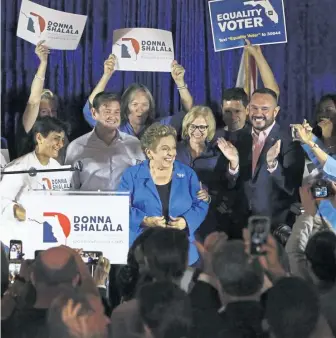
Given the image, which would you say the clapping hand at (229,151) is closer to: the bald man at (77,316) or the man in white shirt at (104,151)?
the man in white shirt at (104,151)

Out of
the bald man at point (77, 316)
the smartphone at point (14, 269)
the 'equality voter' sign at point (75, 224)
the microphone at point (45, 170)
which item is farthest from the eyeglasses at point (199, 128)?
the smartphone at point (14, 269)

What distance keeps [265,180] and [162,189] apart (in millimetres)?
510

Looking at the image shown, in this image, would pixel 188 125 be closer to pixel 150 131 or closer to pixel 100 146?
pixel 150 131

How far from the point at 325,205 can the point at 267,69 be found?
724 millimetres

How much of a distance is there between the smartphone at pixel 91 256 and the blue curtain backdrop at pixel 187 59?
59 cm

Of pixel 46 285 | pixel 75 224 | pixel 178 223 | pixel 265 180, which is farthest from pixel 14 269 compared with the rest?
pixel 265 180

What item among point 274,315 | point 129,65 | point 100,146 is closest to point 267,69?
point 129,65

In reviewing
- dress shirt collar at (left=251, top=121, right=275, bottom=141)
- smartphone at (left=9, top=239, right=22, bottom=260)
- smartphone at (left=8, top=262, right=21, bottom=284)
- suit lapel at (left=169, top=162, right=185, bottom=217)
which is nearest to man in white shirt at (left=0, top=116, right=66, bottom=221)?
smartphone at (left=9, top=239, right=22, bottom=260)

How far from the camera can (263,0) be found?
130 inches

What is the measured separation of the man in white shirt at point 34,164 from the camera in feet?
10.5

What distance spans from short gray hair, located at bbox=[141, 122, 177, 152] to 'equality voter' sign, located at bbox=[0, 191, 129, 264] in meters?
0.28

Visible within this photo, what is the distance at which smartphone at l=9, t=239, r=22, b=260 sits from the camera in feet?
10.5

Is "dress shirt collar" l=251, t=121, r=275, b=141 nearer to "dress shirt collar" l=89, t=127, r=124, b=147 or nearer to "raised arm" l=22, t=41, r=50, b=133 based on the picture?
"dress shirt collar" l=89, t=127, r=124, b=147

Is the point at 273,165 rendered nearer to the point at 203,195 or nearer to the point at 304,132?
the point at 304,132
